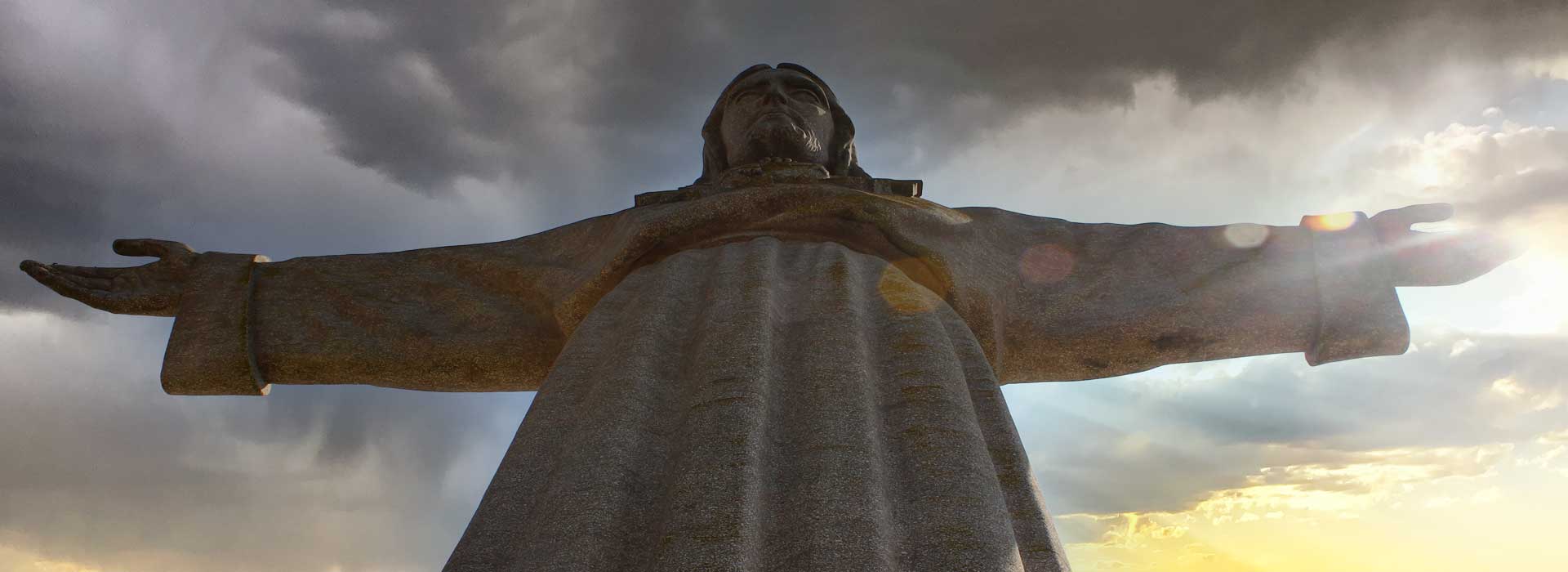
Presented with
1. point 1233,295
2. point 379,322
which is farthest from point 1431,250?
point 379,322

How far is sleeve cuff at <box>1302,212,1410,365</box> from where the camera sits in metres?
4.45

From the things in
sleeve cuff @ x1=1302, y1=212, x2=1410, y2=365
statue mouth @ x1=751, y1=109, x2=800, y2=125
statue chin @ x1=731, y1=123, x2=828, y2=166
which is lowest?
sleeve cuff @ x1=1302, y1=212, x2=1410, y2=365

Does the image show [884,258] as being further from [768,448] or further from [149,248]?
[149,248]

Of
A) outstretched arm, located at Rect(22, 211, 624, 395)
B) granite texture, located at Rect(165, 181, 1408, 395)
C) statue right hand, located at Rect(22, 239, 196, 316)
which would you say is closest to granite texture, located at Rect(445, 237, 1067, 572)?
granite texture, located at Rect(165, 181, 1408, 395)

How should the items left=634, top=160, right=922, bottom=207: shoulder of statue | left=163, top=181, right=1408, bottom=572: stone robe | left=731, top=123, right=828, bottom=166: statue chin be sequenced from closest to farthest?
left=163, top=181, right=1408, bottom=572: stone robe < left=634, top=160, right=922, bottom=207: shoulder of statue < left=731, top=123, right=828, bottom=166: statue chin

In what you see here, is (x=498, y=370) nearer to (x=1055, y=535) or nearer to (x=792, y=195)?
(x=792, y=195)

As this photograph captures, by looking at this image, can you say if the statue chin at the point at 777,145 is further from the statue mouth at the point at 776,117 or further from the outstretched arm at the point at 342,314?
the outstretched arm at the point at 342,314

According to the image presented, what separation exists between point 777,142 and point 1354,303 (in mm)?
3000

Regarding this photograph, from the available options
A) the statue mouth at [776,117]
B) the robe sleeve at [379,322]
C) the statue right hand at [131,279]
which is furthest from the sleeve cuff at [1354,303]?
the statue right hand at [131,279]

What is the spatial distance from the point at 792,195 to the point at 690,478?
216cm

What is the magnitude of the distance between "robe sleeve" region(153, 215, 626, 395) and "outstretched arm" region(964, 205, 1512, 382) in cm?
207

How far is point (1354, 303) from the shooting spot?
14.8ft

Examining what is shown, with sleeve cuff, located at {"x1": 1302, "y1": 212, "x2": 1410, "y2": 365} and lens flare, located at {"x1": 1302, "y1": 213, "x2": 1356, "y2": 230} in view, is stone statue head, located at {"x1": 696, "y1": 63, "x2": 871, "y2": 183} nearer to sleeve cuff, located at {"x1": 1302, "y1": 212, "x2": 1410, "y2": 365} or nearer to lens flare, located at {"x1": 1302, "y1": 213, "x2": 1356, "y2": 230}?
lens flare, located at {"x1": 1302, "y1": 213, "x2": 1356, "y2": 230}

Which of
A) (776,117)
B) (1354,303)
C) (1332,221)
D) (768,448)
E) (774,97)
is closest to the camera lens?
(768,448)
